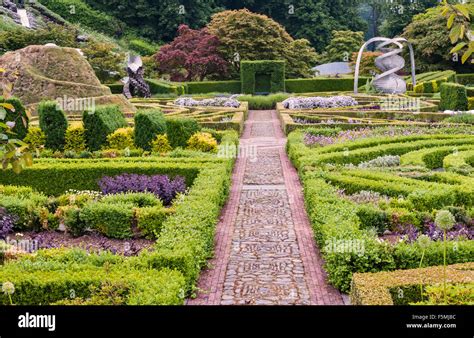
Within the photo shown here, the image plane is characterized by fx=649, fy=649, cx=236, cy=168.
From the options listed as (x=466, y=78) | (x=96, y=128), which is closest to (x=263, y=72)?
(x=466, y=78)

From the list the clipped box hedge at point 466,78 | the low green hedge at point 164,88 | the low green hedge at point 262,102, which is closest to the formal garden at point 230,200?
the low green hedge at point 262,102

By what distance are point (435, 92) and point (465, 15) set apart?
3686cm

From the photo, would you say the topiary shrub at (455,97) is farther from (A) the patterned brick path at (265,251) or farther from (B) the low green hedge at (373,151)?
(A) the patterned brick path at (265,251)

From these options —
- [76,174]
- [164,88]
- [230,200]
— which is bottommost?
[230,200]

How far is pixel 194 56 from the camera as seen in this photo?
148 ft

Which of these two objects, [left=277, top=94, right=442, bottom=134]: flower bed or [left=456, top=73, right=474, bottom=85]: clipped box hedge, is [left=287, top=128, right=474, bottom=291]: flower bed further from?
[left=456, top=73, right=474, bottom=85]: clipped box hedge

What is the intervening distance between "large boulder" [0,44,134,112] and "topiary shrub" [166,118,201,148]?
23.4 feet

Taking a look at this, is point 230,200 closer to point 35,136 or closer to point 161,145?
point 161,145

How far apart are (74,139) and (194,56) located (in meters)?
29.2

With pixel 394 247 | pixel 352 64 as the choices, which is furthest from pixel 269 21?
pixel 394 247

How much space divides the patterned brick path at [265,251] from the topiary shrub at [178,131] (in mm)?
2087

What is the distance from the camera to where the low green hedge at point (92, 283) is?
6336 millimetres

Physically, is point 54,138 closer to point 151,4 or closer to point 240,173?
point 240,173

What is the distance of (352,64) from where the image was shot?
5066 cm
